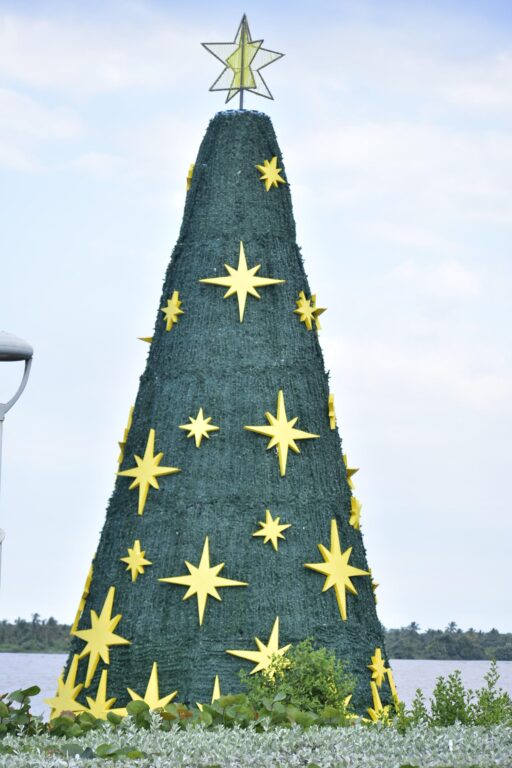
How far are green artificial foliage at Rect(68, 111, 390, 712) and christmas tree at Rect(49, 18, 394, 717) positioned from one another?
2cm

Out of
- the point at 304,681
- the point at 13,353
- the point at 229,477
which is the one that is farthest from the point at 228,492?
the point at 13,353

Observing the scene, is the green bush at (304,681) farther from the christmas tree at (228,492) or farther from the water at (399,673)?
the water at (399,673)

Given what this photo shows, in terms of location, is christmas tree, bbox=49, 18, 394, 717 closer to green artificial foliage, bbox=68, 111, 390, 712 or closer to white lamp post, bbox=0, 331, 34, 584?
green artificial foliage, bbox=68, 111, 390, 712

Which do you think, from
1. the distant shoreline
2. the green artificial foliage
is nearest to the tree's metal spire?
the green artificial foliage

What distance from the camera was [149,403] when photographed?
13.9 metres

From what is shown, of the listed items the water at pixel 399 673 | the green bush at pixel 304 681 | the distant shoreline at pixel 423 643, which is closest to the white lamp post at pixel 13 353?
the green bush at pixel 304 681

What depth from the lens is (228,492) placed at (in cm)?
1290

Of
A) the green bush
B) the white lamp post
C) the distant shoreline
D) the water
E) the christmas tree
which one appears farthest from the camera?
the distant shoreline

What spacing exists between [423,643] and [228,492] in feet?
45.6

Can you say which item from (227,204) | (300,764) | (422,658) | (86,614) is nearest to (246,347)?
(227,204)

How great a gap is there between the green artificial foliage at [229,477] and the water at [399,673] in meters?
3.90

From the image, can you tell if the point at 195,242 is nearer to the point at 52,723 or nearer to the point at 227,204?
the point at 227,204

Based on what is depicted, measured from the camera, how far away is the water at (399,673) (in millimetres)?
17578

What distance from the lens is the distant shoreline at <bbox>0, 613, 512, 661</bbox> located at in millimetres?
25016
